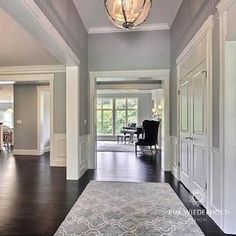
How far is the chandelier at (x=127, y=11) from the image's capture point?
2.57 m

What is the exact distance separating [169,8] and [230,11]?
275cm

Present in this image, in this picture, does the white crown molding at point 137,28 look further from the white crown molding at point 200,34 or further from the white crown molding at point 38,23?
the white crown molding at point 38,23

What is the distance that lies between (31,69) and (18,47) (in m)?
1.42

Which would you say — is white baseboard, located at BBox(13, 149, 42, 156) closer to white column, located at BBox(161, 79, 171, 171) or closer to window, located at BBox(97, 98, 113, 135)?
white column, located at BBox(161, 79, 171, 171)

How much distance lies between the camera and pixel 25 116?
319 inches

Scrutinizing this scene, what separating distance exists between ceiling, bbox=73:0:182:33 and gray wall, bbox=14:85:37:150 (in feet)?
12.1

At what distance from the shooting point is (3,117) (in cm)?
1830

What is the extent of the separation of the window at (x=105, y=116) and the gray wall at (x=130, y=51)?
28.6 ft

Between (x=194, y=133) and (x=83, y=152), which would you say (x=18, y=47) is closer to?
(x=83, y=152)

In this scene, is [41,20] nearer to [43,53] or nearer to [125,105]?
[43,53]

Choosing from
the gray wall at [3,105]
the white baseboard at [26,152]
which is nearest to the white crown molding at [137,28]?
the white baseboard at [26,152]

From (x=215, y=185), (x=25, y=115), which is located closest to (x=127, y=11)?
(x=215, y=185)

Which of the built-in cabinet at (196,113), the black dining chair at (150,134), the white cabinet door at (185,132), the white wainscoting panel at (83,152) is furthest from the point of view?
the black dining chair at (150,134)

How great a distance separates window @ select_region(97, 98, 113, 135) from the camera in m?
14.4
